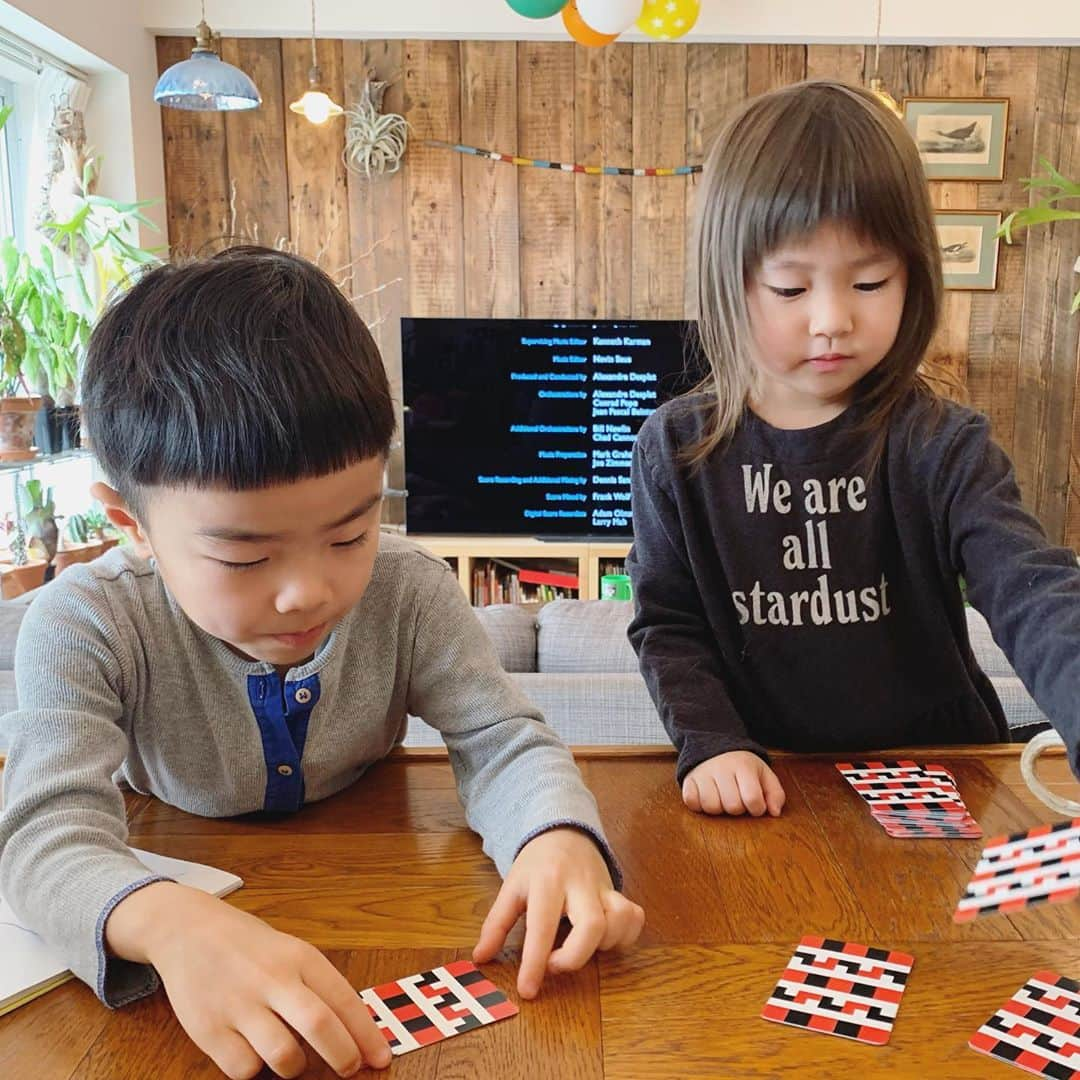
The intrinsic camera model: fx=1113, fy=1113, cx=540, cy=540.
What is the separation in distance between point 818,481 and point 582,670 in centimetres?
83

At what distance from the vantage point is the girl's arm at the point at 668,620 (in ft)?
3.77

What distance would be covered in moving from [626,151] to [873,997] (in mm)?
4349

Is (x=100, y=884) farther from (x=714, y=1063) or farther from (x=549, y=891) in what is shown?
(x=714, y=1063)

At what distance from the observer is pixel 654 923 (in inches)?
29.0

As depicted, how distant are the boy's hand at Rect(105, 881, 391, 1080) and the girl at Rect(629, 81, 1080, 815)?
18.1 inches

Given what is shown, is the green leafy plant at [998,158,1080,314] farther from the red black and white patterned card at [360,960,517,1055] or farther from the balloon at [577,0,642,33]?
the red black and white patterned card at [360,960,517,1055]

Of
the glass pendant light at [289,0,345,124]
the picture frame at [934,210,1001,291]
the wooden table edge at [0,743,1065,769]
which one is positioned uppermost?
the glass pendant light at [289,0,345,124]

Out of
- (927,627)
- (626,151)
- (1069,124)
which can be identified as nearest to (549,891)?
(927,627)

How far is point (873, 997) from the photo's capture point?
0.64 m

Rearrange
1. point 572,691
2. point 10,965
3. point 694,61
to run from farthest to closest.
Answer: point 694,61 → point 572,691 → point 10,965

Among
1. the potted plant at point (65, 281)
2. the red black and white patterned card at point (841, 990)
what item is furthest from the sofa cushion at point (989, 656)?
the potted plant at point (65, 281)

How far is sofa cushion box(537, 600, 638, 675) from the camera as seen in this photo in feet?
6.41

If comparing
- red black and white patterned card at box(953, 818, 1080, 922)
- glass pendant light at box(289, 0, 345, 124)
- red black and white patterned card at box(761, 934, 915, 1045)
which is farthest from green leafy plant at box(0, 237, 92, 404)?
red black and white patterned card at box(953, 818, 1080, 922)

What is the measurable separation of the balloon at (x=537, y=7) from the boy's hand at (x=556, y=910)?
3635mm
